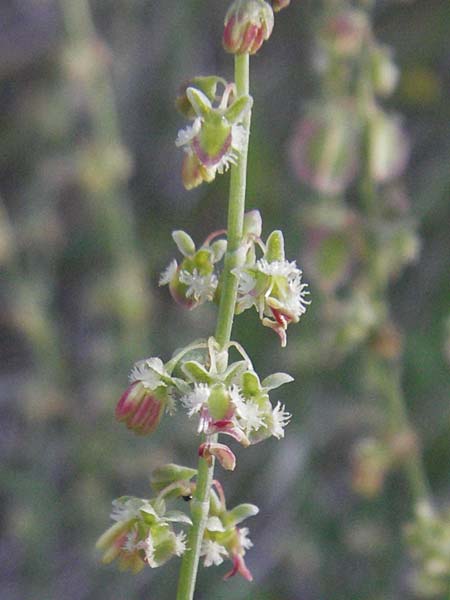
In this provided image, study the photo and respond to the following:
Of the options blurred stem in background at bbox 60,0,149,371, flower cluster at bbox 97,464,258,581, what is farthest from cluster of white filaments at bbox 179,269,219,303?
blurred stem in background at bbox 60,0,149,371

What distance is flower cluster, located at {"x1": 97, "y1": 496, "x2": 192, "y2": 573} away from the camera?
3.78ft

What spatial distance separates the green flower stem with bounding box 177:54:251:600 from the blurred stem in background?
1.66 meters

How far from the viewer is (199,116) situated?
112 cm

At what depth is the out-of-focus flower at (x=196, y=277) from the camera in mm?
1157

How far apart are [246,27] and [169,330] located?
2.19 meters

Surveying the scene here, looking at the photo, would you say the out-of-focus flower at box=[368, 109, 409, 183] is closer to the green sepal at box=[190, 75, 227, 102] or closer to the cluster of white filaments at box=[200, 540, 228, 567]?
the green sepal at box=[190, 75, 227, 102]

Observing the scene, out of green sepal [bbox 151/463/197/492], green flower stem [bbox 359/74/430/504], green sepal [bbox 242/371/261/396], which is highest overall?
green flower stem [bbox 359/74/430/504]

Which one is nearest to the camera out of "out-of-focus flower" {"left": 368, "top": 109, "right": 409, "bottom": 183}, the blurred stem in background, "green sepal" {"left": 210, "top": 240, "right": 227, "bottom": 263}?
"green sepal" {"left": 210, "top": 240, "right": 227, "bottom": 263}

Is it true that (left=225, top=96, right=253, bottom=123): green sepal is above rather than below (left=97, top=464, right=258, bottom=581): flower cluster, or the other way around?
above

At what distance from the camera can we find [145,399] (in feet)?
3.70

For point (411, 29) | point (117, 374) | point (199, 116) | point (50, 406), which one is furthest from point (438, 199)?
point (199, 116)

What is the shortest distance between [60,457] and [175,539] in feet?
6.34

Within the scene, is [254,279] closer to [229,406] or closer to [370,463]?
[229,406]

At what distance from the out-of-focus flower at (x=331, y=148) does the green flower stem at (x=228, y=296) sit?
0.90 meters
